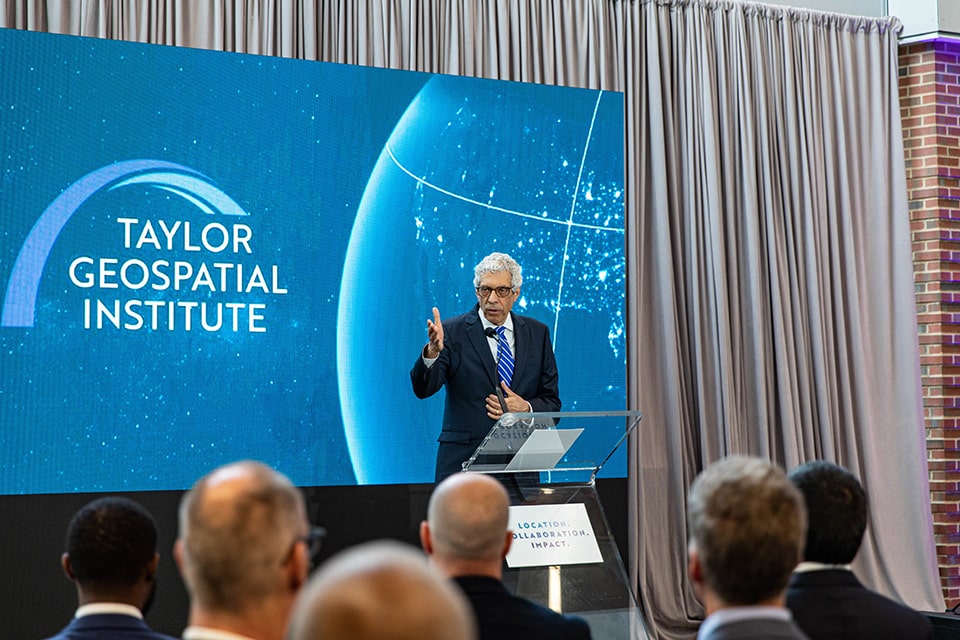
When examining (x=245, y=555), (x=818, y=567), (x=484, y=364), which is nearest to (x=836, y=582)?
(x=818, y=567)

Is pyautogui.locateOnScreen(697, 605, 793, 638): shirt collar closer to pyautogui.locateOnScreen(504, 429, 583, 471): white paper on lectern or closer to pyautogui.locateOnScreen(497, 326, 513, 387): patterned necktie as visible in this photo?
pyautogui.locateOnScreen(504, 429, 583, 471): white paper on lectern

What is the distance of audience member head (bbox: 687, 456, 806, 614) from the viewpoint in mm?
1867

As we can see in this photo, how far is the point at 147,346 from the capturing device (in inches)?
195

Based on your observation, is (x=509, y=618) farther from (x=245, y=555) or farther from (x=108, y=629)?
(x=245, y=555)

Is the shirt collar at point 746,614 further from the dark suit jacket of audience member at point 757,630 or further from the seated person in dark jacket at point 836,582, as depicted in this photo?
the seated person in dark jacket at point 836,582

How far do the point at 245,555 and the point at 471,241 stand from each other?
430 centimetres

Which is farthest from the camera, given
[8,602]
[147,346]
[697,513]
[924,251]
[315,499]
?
[924,251]

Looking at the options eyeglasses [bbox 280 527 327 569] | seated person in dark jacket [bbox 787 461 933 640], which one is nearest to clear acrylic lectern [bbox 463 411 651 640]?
seated person in dark jacket [bbox 787 461 933 640]

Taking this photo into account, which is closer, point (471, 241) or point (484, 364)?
point (484, 364)

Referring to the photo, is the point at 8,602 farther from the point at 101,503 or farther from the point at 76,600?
the point at 101,503

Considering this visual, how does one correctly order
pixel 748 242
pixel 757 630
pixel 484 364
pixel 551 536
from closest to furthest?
pixel 757 630 < pixel 551 536 < pixel 484 364 < pixel 748 242

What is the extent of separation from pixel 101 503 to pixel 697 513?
47.6 inches

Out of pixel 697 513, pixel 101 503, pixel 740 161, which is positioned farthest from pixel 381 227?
pixel 697 513

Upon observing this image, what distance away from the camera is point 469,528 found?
94.9 inches
